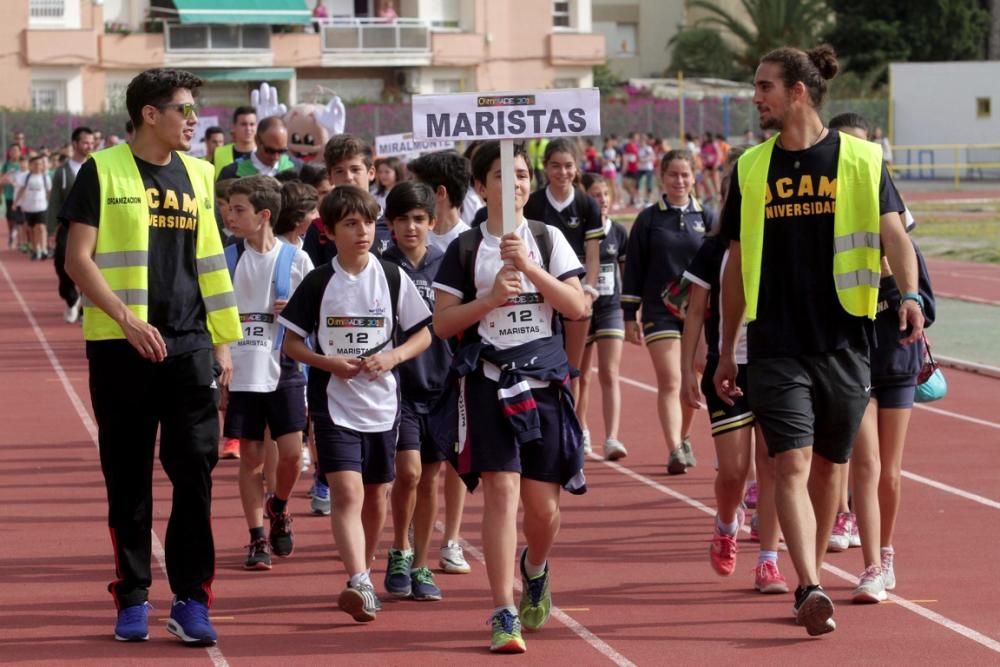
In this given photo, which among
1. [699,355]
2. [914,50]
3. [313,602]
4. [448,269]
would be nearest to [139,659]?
[313,602]

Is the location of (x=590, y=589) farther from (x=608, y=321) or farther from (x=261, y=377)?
(x=608, y=321)

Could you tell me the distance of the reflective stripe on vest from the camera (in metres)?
7.12

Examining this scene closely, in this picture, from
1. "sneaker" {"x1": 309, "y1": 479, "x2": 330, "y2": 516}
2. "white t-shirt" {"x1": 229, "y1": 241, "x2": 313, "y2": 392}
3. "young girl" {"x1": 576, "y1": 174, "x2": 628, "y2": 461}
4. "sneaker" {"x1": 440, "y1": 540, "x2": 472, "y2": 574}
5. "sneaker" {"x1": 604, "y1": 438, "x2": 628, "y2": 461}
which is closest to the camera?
"sneaker" {"x1": 440, "y1": 540, "x2": 472, "y2": 574}

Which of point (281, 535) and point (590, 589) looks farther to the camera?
point (281, 535)

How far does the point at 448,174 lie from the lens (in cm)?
895

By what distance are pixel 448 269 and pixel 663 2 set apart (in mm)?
80022

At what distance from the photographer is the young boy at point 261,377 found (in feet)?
28.9

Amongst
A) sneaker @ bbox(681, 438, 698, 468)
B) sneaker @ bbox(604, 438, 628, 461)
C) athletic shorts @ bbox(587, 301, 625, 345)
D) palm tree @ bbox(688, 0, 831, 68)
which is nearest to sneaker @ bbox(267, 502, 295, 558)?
sneaker @ bbox(681, 438, 698, 468)

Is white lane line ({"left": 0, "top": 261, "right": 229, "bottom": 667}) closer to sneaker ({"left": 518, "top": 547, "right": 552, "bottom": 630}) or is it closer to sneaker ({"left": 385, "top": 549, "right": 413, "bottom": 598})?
sneaker ({"left": 385, "top": 549, "right": 413, "bottom": 598})

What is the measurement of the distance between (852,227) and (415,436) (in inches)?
89.7

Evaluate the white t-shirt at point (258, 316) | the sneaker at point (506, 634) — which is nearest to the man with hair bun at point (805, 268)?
the sneaker at point (506, 634)

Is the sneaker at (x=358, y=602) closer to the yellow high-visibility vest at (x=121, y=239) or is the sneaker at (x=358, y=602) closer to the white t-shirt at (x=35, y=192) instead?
the yellow high-visibility vest at (x=121, y=239)

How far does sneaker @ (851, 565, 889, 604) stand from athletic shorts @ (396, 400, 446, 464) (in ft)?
6.35

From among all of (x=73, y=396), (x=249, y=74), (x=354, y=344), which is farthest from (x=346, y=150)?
(x=249, y=74)
